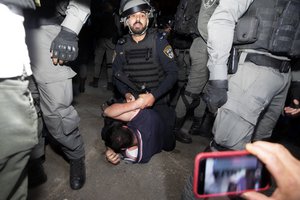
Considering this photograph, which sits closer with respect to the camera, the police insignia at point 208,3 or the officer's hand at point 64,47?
the officer's hand at point 64,47

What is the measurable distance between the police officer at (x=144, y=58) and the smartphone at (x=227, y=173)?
6.91ft

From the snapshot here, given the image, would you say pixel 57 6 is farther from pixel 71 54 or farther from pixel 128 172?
pixel 128 172

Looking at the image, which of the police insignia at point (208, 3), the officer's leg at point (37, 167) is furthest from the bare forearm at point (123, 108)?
the police insignia at point (208, 3)

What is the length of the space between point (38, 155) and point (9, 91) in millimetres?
1421

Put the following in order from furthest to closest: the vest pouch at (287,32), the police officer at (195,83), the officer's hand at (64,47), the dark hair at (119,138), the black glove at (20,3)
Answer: the police officer at (195,83)
the dark hair at (119,138)
the officer's hand at (64,47)
the vest pouch at (287,32)
the black glove at (20,3)

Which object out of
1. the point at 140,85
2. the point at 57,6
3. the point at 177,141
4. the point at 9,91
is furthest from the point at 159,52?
the point at 9,91

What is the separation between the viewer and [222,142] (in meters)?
1.72

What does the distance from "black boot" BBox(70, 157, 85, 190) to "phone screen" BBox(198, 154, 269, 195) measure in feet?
5.20

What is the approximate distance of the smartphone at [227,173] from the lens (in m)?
0.75

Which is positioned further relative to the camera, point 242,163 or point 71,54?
point 71,54

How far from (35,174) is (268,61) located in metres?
1.98

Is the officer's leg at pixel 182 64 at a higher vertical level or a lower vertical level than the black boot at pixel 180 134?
higher

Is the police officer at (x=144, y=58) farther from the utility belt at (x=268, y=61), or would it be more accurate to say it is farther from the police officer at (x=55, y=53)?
the utility belt at (x=268, y=61)

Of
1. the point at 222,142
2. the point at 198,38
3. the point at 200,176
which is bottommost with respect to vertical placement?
the point at 222,142
